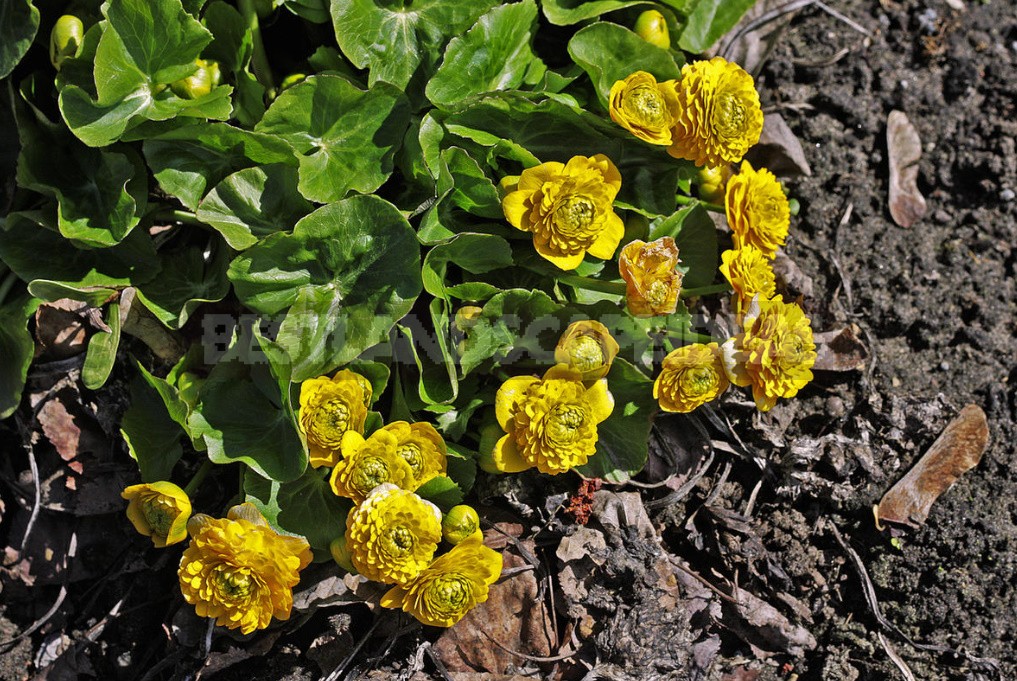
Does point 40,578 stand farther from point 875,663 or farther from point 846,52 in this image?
point 846,52

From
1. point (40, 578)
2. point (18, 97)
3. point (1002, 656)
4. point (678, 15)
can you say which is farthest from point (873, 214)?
point (40, 578)

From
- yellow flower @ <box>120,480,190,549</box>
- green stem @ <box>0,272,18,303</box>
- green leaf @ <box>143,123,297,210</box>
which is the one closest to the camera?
yellow flower @ <box>120,480,190,549</box>

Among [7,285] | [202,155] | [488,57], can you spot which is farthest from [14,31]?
[488,57]

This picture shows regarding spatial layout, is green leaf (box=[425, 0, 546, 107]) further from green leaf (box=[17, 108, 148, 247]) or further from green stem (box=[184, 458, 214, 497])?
green stem (box=[184, 458, 214, 497])

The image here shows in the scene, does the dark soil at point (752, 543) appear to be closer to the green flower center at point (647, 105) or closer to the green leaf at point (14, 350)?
the green leaf at point (14, 350)

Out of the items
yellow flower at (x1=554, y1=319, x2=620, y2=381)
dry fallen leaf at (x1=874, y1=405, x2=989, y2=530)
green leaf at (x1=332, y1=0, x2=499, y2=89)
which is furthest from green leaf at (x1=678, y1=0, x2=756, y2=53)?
dry fallen leaf at (x1=874, y1=405, x2=989, y2=530)
